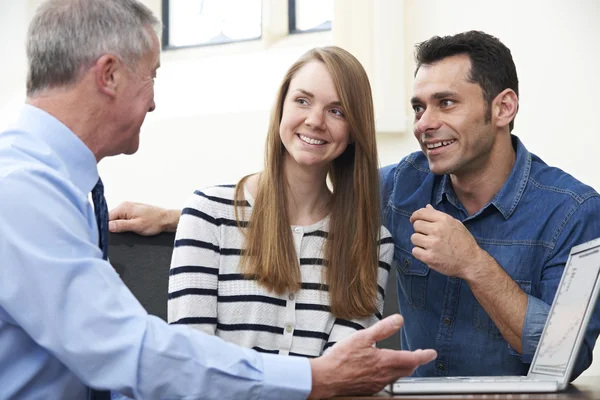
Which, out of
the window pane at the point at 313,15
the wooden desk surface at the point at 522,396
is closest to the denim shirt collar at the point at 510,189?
the wooden desk surface at the point at 522,396

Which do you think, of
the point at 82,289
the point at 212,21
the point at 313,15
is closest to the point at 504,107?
the point at 82,289

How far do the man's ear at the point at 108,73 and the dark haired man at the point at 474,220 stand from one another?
85cm

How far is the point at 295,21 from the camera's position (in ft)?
19.5

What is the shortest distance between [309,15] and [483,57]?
344 cm

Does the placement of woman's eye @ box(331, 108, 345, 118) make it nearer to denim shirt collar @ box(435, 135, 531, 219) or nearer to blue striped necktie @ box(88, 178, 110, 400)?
denim shirt collar @ box(435, 135, 531, 219)

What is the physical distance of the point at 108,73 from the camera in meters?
1.60

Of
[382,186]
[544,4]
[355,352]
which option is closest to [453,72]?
[382,186]

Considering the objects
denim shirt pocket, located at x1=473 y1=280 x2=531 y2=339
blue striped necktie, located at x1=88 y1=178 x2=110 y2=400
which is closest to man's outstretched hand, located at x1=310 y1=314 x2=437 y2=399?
blue striped necktie, located at x1=88 y1=178 x2=110 y2=400

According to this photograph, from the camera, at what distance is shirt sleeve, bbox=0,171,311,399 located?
1.34 metres

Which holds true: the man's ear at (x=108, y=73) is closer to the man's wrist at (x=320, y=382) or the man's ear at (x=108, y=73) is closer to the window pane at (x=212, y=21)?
the man's wrist at (x=320, y=382)

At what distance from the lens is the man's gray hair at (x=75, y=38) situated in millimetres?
1568

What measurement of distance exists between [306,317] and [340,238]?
23 centimetres

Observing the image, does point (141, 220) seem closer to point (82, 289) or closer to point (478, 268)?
point (478, 268)

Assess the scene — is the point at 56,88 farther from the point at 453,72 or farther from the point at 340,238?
the point at 453,72
